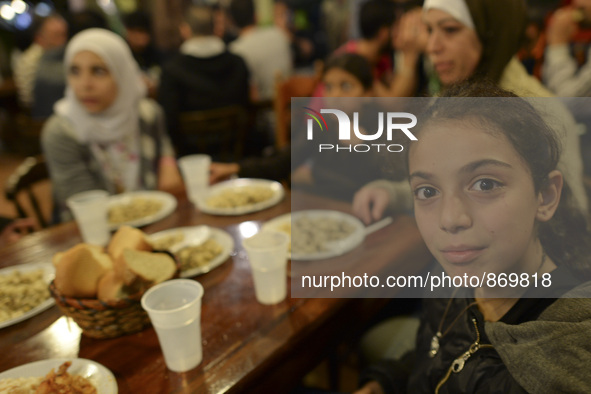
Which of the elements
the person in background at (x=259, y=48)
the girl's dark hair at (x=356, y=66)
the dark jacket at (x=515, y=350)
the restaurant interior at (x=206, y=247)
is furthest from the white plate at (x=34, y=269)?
the person in background at (x=259, y=48)

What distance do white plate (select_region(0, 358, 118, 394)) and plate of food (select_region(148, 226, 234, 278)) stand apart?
322mm

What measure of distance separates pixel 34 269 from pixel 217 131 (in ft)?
5.49

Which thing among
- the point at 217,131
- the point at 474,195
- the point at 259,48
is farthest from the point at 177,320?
the point at 259,48

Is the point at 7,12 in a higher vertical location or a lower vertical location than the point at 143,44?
higher

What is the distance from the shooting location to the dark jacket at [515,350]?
1.85 ft

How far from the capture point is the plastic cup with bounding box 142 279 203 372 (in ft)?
2.48

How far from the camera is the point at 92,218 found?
4.37 ft

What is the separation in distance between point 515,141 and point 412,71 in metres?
1.73

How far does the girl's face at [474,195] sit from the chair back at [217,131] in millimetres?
2200

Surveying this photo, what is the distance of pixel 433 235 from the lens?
562 mm

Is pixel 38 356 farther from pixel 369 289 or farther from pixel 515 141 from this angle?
pixel 515 141

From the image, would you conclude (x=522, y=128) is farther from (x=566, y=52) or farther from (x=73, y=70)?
(x=73, y=70)

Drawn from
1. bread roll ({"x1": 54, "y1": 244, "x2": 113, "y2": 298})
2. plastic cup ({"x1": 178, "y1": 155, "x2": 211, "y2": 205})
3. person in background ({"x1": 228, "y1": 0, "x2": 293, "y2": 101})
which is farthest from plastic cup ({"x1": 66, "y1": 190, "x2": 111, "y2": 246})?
person in background ({"x1": 228, "y1": 0, "x2": 293, "y2": 101})

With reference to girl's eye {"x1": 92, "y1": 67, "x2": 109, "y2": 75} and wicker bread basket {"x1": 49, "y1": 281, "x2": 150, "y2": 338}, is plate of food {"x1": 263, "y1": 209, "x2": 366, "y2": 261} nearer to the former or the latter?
wicker bread basket {"x1": 49, "y1": 281, "x2": 150, "y2": 338}
